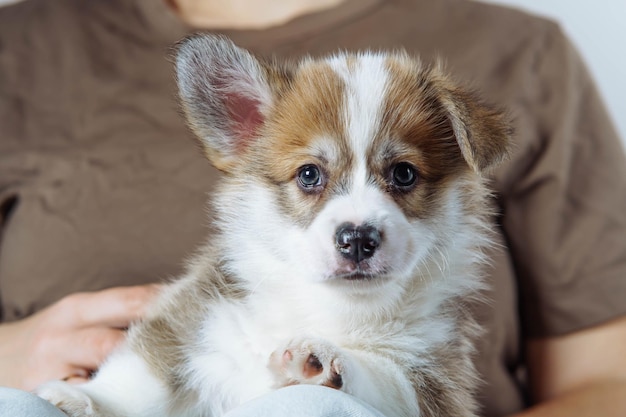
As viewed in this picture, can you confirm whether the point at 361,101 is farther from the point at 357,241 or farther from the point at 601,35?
the point at 601,35

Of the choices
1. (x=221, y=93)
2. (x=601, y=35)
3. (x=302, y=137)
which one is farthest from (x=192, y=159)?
(x=601, y=35)

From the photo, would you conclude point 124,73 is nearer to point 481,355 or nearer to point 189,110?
point 189,110

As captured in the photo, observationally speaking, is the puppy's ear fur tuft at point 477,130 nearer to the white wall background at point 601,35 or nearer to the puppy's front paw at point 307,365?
the puppy's front paw at point 307,365

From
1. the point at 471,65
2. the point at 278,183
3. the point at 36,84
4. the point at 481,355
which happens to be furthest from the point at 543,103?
the point at 36,84

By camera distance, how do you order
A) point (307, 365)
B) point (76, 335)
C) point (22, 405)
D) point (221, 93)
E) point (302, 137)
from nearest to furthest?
point (22, 405)
point (307, 365)
point (302, 137)
point (221, 93)
point (76, 335)

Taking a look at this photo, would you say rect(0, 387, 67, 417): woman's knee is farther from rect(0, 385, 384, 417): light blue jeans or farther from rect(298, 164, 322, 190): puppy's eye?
rect(298, 164, 322, 190): puppy's eye

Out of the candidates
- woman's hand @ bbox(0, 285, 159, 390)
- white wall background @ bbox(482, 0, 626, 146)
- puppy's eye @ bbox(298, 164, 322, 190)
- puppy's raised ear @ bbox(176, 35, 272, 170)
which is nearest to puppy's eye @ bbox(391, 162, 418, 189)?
puppy's eye @ bbox(298, 164, 322, 190)

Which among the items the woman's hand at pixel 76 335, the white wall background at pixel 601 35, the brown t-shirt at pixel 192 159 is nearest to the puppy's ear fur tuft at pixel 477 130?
the brown t-shirt at pixel 192 159
